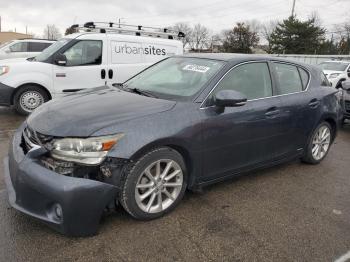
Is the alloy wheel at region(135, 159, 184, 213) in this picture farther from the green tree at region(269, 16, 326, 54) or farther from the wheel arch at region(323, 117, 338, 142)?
the green tree at region(269, 16, 326, 54)

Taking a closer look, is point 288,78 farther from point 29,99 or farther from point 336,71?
point 336,71

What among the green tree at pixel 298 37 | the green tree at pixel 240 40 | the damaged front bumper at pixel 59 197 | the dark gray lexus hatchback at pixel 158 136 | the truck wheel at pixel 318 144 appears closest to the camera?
the damaged front bumper at pixel 59 197

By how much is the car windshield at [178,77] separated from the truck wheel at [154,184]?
2.41 ft

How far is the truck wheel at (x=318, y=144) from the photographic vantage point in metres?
4.89

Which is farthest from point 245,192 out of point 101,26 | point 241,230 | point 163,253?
point 101,26

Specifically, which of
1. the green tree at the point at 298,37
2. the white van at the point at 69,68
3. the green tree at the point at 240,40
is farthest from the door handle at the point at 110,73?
the green tree at the point at 240,40

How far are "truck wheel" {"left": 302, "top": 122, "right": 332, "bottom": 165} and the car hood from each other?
2497 mm

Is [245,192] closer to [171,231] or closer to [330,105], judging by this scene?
[171,231]

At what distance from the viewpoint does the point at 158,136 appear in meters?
3.01

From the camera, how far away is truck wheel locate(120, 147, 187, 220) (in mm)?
2951

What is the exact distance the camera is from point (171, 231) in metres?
3.06

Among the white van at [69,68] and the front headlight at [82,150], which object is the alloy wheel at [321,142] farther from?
the white van at [69,68]

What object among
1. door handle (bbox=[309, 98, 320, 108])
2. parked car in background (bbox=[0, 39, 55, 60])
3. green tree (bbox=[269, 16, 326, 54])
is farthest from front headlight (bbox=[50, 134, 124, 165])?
green tree (bbox=[269, 16, 326, 54])

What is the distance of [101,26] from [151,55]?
1.39m
